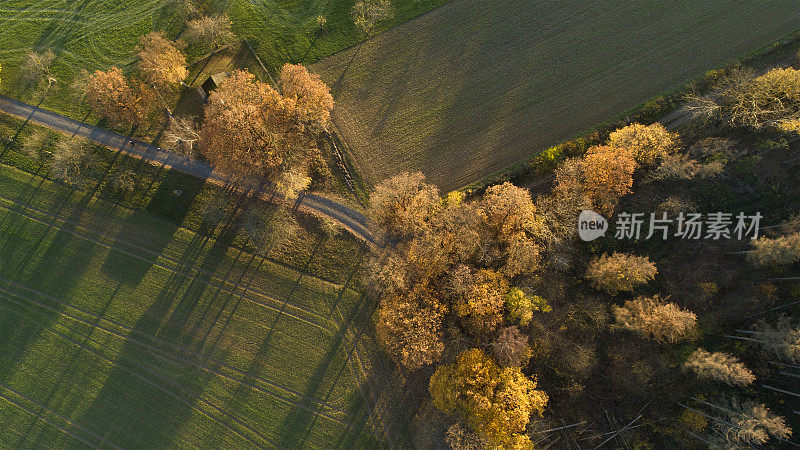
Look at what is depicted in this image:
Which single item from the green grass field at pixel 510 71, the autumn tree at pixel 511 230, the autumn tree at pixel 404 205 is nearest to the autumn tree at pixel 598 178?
the autumn tree at pixel 511 230

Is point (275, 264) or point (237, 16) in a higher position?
point (237, 16)

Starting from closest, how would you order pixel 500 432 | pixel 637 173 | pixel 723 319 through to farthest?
1. pixel 500 432
2. pixel 723 319
3. pixel 637 173

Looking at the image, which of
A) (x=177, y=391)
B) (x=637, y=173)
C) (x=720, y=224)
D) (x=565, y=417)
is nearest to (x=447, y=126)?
(x=637, y=173)

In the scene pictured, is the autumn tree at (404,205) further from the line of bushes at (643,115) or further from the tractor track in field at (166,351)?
the tractor track in field at (166,351)

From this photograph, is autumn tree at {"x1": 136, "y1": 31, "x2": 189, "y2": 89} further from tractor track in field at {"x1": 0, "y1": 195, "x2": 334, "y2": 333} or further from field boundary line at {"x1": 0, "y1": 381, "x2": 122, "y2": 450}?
field boundary line at {"x1": 0, "y1": 381, "x2": 122, "y2": 450}

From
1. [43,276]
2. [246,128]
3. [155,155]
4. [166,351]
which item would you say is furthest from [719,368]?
[43,276]

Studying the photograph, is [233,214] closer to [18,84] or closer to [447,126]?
[447,126]

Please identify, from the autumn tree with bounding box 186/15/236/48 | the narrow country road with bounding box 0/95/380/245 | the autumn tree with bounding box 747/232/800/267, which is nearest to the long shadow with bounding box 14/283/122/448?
the narrow country road with bounding box 0/95/380/245
